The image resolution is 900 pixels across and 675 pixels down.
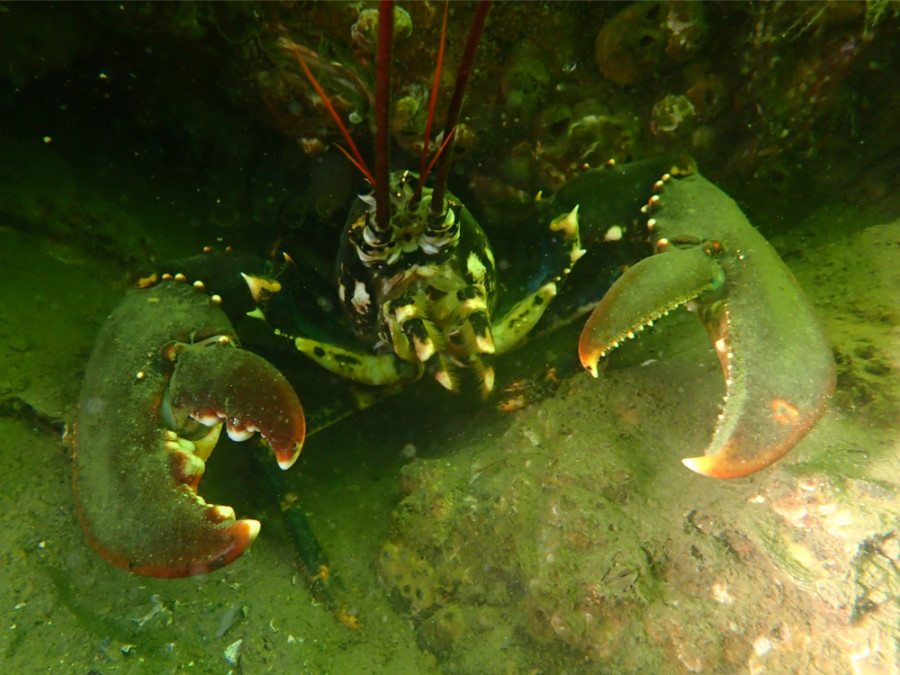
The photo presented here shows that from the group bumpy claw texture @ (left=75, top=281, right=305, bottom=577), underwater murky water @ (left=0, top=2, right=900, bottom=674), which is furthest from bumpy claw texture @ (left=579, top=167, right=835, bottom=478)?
bumpy claw texture @ (left=75, top=281, right=305, bottom=577)

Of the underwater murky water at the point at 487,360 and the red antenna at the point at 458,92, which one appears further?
the underwater murky water at the point at 487,360

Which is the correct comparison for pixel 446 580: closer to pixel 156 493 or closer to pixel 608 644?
pixel 608 644

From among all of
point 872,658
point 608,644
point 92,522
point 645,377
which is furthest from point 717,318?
point 92,522

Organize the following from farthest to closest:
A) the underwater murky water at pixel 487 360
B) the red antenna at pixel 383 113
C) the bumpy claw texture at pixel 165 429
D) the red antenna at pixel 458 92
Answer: the underwater murky water at pixel 487 360, the bumpy claw texture at pixel 165 429, the red antenna at pixel 458 92, the red antenna at pixel 383 113

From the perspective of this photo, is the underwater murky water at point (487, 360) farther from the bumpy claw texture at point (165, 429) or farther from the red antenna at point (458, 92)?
the red antenna at point (458, 92)

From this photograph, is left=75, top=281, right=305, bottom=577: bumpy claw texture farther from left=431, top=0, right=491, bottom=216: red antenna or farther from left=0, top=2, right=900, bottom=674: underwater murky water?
left=431, top=0, right=491, bottom=216: red antenna

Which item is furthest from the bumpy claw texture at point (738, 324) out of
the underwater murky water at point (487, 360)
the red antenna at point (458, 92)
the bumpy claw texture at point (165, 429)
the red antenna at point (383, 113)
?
the bumpy claw texture at point (165, 429)
